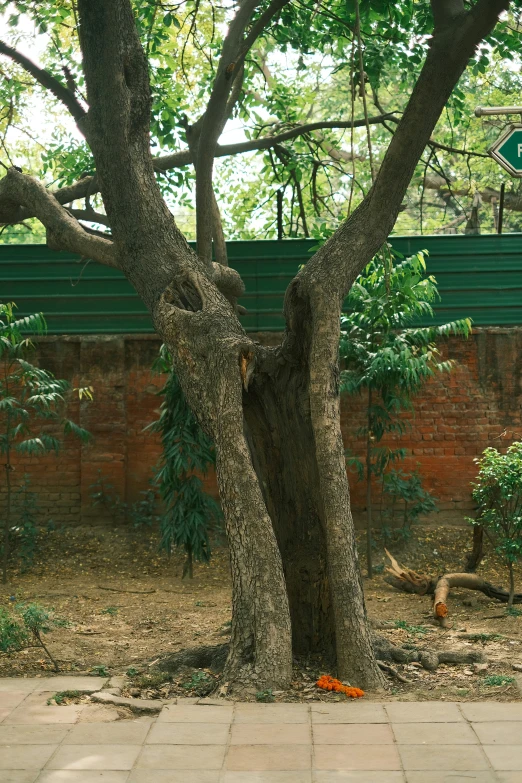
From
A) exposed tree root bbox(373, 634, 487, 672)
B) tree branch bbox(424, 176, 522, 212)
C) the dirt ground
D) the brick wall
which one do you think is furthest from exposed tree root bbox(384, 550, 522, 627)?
tree branch bbox(424, 176, 522, 212)

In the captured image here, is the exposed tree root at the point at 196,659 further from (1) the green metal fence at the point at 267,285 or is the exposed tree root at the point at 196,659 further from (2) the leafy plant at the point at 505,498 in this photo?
(1) the green metal fence at the point at 267,285

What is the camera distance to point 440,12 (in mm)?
6145

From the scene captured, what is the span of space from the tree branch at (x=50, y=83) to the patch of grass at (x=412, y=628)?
4947 mm

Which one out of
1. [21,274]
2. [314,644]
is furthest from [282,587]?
[21,274]

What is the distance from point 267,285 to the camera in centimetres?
1079

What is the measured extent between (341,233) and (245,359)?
3.81 ft

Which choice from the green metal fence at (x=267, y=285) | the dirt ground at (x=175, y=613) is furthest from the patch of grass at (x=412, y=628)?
the green metal fence at (x=267, y=285)

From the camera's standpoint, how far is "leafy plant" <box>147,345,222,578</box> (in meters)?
8.98

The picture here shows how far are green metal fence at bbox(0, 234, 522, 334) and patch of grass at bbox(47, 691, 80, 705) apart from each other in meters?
5.91

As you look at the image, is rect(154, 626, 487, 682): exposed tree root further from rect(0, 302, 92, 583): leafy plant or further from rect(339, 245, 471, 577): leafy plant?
rect(0, 302, 92, 583): leafy plant

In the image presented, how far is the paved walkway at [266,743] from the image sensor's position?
415 centimetres

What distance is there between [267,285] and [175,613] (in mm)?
4326

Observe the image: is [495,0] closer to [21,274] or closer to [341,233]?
[341,233]

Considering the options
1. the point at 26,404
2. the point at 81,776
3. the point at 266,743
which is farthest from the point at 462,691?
the point at 26,404
